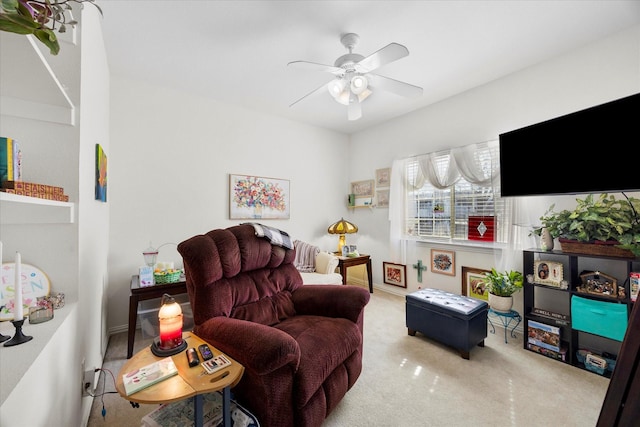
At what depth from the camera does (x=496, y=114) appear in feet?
8.92

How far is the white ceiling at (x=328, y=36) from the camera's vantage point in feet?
5.79

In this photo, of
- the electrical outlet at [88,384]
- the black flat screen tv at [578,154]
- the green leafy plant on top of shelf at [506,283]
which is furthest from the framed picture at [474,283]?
the electrical outlet at [88,384]

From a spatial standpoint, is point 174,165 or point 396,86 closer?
point 396,86

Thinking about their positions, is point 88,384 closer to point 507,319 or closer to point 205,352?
point 205,352

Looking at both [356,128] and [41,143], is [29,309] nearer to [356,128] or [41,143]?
→ [41,143]

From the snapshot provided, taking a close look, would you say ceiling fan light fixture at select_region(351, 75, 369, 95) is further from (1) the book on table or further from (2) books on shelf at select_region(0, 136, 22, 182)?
(1) the book on table

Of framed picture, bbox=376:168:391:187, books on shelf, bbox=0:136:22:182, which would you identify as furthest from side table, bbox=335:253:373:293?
books on shelf, bbox=0:136:22:182

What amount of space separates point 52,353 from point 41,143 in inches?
36.3

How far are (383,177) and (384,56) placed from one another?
7.53 ft

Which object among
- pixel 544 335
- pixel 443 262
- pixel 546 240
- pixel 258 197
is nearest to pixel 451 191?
pixel 443 262

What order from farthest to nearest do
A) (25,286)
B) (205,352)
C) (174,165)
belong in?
(174,165) < (205,352) < (25,286)

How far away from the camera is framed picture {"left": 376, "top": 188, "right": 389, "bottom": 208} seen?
3.93m

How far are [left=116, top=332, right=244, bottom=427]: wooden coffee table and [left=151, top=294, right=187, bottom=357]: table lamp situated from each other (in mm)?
49

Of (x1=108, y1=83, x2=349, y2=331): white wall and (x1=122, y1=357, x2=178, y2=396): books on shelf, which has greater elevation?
(x1=108, y1=83, x2=349, y2=331): white wall
